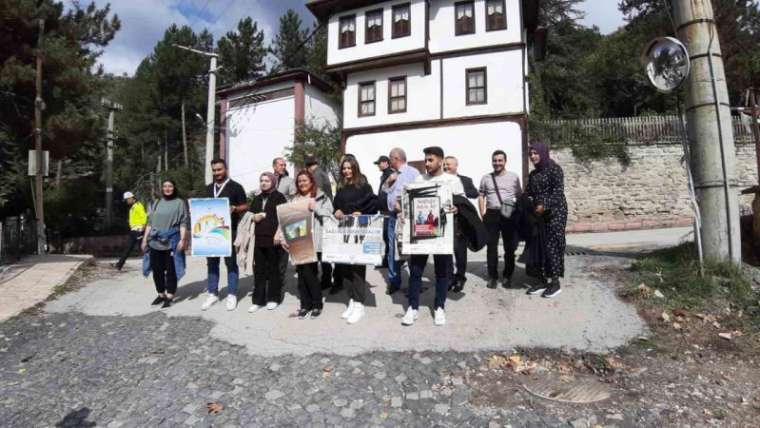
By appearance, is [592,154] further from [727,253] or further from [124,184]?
[124,184]

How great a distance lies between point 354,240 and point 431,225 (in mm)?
981

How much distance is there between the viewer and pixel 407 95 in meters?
18.1

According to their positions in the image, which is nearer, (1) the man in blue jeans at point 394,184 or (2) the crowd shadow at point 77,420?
(2) the crowd shadow at point 77,420

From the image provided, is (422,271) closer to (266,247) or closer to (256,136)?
(266,247)

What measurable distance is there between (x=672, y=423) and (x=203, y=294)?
6228 mm

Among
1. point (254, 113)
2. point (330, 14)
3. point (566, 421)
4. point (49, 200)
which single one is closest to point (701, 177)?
point (566, 421)

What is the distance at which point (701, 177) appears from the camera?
5422 millimetres

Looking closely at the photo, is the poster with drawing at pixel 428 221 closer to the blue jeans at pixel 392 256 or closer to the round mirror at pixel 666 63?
the blue jeans at pixel 392 256

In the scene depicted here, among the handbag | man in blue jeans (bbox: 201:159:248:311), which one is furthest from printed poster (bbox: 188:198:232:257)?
the handbag

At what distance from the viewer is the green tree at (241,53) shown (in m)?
34.7

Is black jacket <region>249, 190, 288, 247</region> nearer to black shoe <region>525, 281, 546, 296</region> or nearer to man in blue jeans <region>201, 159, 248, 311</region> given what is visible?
man in blue jeans <region>201, 159, 248, 311</region>

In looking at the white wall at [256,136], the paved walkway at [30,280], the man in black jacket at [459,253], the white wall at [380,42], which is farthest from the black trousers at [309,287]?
the white wall at [256,136]

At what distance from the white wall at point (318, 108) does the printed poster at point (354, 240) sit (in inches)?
656

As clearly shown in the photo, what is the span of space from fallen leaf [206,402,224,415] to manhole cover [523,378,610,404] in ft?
7.97
